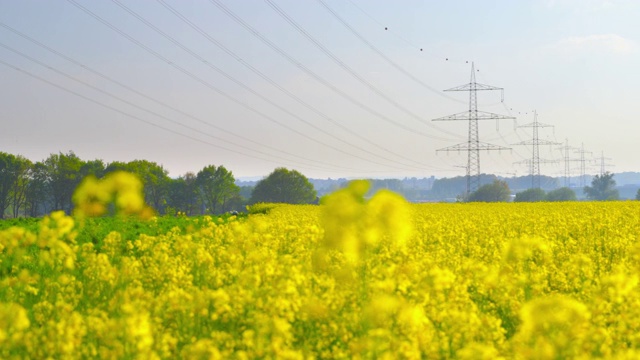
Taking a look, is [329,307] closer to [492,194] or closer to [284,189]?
[284,189]

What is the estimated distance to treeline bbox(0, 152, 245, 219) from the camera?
8431cm

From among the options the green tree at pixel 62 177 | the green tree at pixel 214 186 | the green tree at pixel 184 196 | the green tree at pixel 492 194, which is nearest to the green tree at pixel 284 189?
the green tree at pixel 214 186

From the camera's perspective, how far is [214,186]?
329 feet

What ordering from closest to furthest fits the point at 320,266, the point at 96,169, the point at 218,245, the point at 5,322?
the point at 5,322 → the point at 320,266 → the point at 218,245 → the point at 96,169

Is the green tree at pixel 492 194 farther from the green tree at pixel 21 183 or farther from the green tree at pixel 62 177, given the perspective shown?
the green tree at pixel 21 183

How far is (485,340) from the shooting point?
6211mm

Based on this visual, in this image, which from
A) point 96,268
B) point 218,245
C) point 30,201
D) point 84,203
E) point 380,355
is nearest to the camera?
point 380,355

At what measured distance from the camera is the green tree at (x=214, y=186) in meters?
100

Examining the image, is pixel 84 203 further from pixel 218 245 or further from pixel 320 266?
pixel 320 266

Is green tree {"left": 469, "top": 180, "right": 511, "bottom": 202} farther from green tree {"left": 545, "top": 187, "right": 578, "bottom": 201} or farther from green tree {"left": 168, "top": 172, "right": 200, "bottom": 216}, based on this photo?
green tree {"left": 168, "top": 172, "right": 200, "bottom": 216}

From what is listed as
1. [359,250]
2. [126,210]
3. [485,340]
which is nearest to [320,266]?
[359,250]

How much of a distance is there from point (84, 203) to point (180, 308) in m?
29.1

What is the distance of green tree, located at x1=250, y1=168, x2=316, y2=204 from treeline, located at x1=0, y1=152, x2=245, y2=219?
6536 millimetres

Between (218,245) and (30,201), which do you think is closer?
(218,245)
